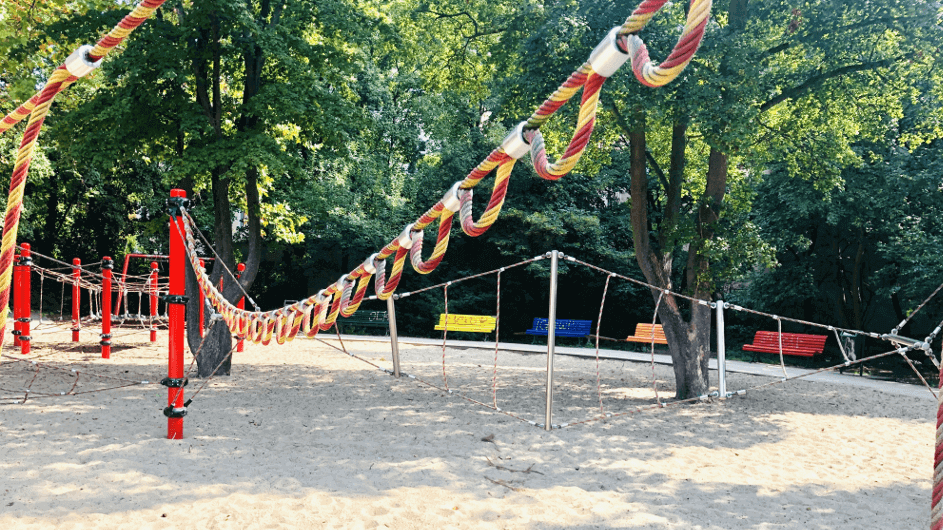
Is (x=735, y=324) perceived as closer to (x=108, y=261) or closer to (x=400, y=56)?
(x=400, y=56)

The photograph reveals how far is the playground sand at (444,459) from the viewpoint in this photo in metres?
4.07

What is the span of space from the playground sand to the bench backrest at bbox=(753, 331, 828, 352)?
291 centimetres

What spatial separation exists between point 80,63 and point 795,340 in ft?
42.8

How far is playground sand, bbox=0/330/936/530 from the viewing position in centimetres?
407

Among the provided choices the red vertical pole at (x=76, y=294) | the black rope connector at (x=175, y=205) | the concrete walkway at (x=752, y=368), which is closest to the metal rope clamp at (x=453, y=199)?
the black rope connector at (x=175, y=205)

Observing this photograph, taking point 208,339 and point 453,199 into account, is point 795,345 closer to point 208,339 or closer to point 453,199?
point 208,339

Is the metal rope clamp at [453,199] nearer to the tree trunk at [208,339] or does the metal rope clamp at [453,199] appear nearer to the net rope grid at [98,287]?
the tree trunk at [208,339]

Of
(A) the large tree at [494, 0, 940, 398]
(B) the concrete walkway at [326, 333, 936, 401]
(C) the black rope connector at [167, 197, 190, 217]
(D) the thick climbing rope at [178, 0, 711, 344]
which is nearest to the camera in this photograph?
(D) the thick climbing rope at [178, 0, 711, 344]

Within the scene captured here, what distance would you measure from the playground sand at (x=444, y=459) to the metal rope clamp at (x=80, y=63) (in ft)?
8.79

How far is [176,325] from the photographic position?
590 centimetres

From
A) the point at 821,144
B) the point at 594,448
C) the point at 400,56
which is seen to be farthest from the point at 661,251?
A: the point at 400,56

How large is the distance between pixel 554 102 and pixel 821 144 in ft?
27.5

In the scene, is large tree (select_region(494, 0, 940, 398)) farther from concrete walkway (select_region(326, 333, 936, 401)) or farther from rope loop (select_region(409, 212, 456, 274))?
rope loop (select_region(409, 212, 456, 274))

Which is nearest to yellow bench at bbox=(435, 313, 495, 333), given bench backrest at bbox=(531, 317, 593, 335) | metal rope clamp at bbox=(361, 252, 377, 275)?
bench backrest at bbox=(531, 317, 593, 335)
